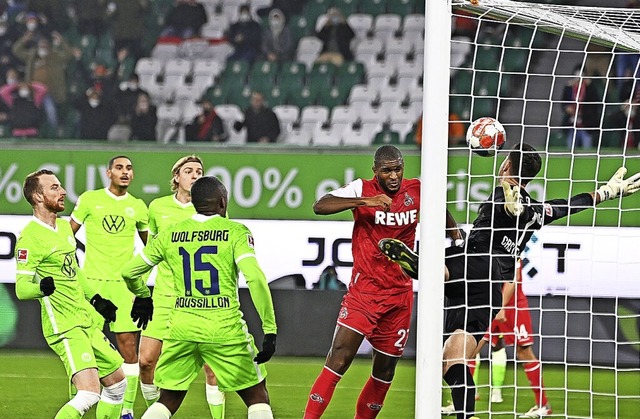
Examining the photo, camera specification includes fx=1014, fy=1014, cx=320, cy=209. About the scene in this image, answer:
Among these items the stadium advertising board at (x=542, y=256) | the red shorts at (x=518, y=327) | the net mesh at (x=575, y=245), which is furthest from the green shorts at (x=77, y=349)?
the stadium advertising board at (x=542, y=256)

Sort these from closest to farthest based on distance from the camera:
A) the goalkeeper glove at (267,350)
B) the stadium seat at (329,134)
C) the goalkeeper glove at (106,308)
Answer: the goalkeeper glove at (267,350), the goalkeeper glove at (106,308), the stadium seat at (329,134)

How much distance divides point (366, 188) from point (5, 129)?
22.9 feet

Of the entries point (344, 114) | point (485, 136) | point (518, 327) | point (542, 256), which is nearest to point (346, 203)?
point (485, 136)

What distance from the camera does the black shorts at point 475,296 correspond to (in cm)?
594

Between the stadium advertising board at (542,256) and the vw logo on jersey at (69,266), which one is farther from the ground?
the vw logo on jersey at (69,266)

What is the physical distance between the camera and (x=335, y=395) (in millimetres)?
8820

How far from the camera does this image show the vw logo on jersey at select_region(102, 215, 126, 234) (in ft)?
24.9

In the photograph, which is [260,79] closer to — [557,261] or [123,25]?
[123,25]

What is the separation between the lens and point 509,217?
20.3 feet

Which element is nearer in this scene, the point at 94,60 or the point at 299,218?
the point at 299,218

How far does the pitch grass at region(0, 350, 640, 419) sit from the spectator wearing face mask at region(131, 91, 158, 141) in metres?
2.89

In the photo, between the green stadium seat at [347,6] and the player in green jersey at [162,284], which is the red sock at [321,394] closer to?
the player in green jersey at [162,284]

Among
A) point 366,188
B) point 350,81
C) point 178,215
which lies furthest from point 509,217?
point 350,81

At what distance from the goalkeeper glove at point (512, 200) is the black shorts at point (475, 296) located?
32 cm
